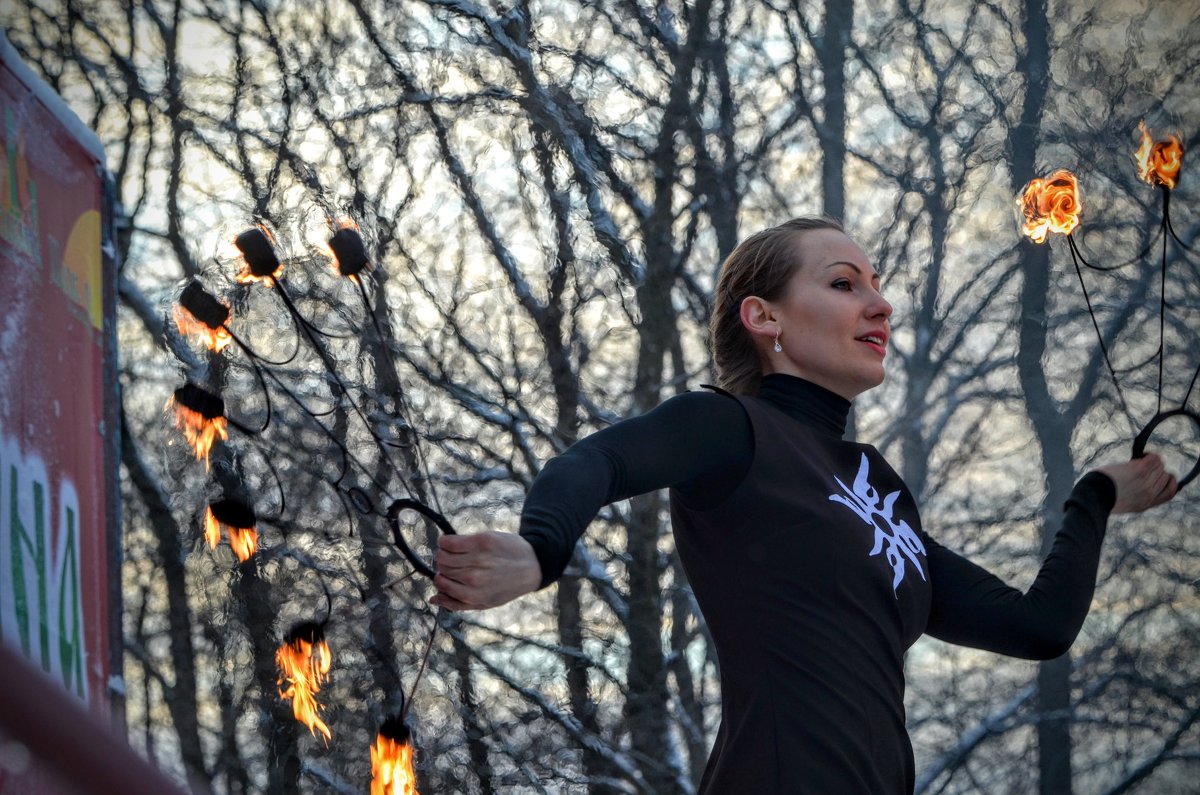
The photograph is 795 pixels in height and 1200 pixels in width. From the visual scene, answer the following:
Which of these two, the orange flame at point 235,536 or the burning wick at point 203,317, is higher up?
the burning wick at point 203,317

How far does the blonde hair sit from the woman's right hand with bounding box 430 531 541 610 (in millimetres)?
471

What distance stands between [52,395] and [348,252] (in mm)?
641

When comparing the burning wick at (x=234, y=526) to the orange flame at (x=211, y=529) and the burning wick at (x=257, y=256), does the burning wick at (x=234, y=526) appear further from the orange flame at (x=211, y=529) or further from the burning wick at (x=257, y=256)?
the burning wick at (x=257, y=256)

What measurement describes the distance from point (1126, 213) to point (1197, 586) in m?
0.69

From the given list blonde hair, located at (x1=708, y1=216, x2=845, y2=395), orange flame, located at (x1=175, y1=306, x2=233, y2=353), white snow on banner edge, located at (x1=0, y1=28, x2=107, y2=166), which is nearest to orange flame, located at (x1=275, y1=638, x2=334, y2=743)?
orange flame, located at (x1=175, y1=306, x2=233, y2=353)

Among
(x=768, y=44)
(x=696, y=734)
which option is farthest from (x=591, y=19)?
(x=696, y=734)

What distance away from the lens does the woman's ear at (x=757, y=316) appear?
119 centimetres

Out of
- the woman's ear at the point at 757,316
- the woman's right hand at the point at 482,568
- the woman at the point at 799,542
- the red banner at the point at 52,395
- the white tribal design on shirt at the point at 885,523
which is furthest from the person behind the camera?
the red banner at the point at 52,395

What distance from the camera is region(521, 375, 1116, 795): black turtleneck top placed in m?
0.96

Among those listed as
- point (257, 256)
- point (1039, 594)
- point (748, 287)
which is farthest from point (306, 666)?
point (1039, 594)

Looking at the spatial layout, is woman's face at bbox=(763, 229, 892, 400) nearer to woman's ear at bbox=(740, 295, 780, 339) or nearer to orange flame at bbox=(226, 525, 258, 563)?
woman's ear at bbox=(740, 295, 780, 339)

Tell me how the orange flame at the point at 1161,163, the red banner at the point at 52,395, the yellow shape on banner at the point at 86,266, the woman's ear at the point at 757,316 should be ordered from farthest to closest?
the orange flame at the point at 1161,163, the yellow shape on banner at the point at 86,266, the red banner at the point at 52,395, the woman's ear at the point at 757,316

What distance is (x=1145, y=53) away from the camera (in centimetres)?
231

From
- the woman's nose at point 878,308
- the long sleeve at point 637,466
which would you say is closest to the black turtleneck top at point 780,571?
the long sleeve at point 637,466
